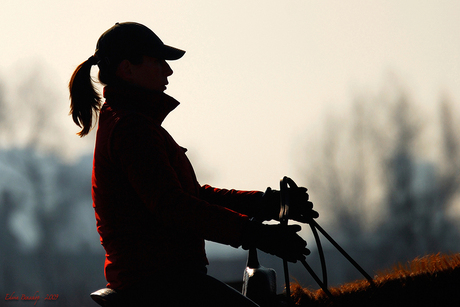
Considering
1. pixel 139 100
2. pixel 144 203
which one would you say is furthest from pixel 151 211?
pixel 139 100

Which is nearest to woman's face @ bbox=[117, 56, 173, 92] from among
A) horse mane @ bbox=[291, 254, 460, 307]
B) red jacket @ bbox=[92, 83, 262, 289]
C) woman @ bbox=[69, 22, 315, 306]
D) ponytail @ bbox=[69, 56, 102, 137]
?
woman @ bbox=[69, 22, 315, 306]

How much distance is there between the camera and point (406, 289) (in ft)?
8.04

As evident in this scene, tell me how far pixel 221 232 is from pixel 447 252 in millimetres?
1537

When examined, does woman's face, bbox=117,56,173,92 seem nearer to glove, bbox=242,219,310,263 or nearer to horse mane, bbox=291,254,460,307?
glove, bbox=242,219,310,263

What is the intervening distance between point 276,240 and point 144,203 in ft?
1.84

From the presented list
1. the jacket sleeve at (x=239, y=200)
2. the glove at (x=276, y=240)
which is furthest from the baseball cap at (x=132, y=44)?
the glove at (x=276, y=240)

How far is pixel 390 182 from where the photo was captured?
32.2 meters

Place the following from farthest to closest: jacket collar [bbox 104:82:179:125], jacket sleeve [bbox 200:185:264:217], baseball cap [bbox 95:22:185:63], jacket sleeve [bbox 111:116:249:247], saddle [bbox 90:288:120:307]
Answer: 1. jacket sleeve [bbox 200:185:264:217]
2. baseball cap [bbox 95:22:185:63]
3. jacket collar [bbox 104:82:179:125]
4. saddle [bbox 90:288:120:307]
5. jacket sleeve [bbox 111:116:249:247]

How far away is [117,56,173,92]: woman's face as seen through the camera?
7.54 ft

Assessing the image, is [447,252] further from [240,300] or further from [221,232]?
[221,232]

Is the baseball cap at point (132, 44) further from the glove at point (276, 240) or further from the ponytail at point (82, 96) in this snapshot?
the glove at point (276, 240)

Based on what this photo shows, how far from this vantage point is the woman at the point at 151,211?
1.82 meters

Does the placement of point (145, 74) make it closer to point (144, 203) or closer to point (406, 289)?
point (144, 203)

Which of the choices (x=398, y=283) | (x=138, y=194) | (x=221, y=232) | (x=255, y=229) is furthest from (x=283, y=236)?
(x=398, y=283)
